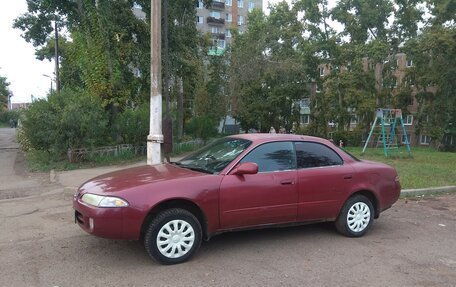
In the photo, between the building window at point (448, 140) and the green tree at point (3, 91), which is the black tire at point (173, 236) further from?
the green tree at point (3, 91)

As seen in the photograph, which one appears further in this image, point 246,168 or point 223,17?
point 223,17

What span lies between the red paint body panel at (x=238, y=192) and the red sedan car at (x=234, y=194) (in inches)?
0.4

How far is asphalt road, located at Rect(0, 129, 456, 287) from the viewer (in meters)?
4.61

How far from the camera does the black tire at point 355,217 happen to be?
617 cm

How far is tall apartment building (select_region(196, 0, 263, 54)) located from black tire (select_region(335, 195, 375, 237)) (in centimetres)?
6893

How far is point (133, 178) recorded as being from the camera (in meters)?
5.29

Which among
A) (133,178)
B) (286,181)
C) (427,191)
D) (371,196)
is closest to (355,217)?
(371,196)

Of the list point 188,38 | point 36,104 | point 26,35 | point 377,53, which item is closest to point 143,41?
point 188,38

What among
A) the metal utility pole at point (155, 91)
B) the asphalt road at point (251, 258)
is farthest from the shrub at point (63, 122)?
the asphalt road at point (251, 258)

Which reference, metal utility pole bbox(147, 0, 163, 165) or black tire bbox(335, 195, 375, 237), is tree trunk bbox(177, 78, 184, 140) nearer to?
metal utility pole bbox(147, 0, 163, 165)

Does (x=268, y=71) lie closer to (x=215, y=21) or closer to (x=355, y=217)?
(x=355, y=217)

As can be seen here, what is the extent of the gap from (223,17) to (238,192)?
76.6 metres

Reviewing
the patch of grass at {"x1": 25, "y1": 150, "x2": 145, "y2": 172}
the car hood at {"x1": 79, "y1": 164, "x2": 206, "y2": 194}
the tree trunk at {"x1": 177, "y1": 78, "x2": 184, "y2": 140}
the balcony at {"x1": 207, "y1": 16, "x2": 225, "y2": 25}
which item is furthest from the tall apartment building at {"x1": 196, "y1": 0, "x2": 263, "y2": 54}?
the car hood at {"x1": 79, "y1": 164, "x2": 206, "y2": 194}

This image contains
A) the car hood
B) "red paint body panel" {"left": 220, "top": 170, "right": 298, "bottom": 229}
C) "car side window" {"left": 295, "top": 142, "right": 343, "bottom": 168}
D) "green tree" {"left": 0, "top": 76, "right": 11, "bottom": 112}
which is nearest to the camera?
the car hood
